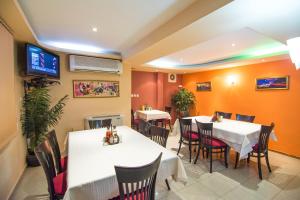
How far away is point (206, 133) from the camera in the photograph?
9.73 feet

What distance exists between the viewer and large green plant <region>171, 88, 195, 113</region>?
20.4 feet

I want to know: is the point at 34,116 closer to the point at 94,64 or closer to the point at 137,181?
the point at 94,64

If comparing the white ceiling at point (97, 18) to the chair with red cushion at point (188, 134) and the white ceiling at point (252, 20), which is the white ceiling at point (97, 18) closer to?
the white ceiling at point (252, 20)

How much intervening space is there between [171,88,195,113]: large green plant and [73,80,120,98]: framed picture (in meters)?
2.95

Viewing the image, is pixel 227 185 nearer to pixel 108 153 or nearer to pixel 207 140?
pixel 207 140

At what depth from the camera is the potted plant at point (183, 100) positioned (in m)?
6.23

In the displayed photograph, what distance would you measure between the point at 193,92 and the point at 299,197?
15.1 feet

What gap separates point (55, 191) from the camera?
150 centimetres

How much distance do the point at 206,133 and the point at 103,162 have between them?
2.12 m

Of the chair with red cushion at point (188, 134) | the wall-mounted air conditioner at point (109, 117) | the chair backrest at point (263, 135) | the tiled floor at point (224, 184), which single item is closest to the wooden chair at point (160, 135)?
the tiled floor at point (224, 184)

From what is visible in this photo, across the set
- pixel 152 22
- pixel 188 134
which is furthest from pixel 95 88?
pixel 188 134

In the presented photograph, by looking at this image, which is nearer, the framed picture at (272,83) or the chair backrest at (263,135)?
the chair backrest at (263,135)

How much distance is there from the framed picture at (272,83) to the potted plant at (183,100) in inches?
96.4

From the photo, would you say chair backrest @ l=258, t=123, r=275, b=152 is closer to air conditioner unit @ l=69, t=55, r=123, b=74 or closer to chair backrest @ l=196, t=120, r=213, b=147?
Result: chair backrest @ l=196, t=120, r=213, b=147
